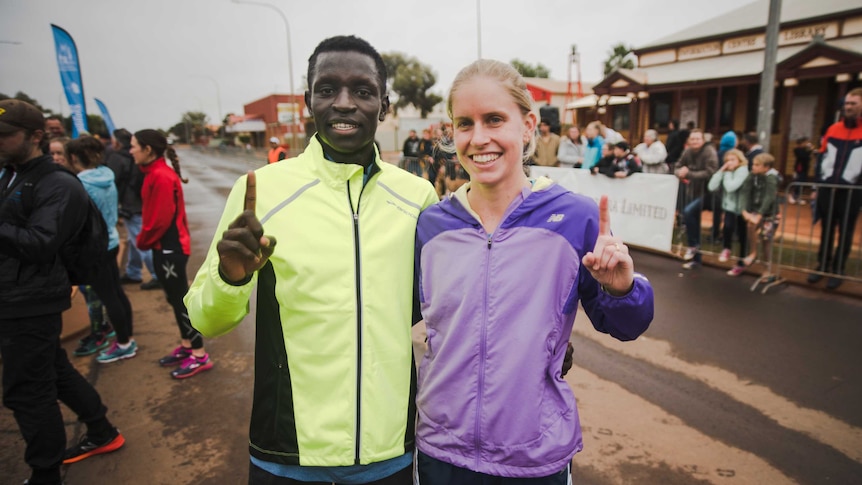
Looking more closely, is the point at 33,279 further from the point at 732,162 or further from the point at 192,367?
the point at 732,162

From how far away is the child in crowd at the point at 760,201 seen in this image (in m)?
6.70

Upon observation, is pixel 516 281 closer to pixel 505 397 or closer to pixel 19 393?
pixel 505 397

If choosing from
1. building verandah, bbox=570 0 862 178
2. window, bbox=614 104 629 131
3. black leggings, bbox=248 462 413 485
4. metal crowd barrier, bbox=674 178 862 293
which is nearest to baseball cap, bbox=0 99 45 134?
black leggings, bbox=248 462 413 485

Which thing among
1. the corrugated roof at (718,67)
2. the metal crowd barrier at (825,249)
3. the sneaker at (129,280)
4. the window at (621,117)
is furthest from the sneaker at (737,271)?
the window at (621,117)

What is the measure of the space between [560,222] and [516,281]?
0.24 m

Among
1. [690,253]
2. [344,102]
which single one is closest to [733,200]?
[690,253]

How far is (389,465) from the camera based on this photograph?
5.57ft

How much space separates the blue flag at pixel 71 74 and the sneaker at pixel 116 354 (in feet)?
27.4

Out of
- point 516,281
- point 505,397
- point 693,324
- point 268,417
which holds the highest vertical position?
point 516,281

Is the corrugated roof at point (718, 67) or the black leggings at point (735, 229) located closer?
the black leggings at point (735, 229)

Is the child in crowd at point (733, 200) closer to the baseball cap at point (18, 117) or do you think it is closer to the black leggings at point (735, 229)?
the black leggings at point (735, 229)

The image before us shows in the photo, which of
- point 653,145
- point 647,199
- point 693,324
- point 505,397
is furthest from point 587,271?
point 653,145

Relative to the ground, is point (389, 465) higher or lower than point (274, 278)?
lower

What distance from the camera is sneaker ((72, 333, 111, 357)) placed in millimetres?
4822
